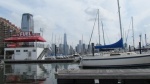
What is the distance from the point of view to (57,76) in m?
16.6

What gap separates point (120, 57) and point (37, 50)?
40891mm

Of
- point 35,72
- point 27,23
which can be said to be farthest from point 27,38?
point 27,23

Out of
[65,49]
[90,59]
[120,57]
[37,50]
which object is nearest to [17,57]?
[37,50]

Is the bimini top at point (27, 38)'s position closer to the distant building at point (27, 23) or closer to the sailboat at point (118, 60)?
the sailboat at point (118, 60)

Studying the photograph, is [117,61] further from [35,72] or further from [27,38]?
[27,38]

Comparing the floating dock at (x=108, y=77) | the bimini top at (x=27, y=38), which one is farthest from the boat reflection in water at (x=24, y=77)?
the bimini top at (x=27, y=38)

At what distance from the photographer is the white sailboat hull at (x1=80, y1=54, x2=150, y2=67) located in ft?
107

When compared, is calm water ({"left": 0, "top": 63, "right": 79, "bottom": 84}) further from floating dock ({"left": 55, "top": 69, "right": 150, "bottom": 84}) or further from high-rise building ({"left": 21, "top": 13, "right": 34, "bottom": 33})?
high-rise building ({"left": 21, "top": 13, "right": 34, "bottom": 33})

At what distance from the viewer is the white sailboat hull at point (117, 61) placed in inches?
1280

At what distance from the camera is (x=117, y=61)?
34156 millimetres

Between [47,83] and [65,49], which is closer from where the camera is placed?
[47,83]

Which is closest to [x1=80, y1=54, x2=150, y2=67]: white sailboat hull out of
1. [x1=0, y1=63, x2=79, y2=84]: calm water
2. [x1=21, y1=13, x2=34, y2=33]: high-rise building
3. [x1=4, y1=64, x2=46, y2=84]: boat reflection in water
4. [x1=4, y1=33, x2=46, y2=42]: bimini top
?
[x1=0, y1=63, x2=79, y2=84]: calm water

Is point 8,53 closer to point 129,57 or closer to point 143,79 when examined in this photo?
point 129,57

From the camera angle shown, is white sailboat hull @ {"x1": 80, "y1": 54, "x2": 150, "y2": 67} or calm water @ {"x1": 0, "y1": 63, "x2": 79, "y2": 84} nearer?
calm water @ {"x1": 0, "y1": 63, "x2": 79, "y2": 84}
